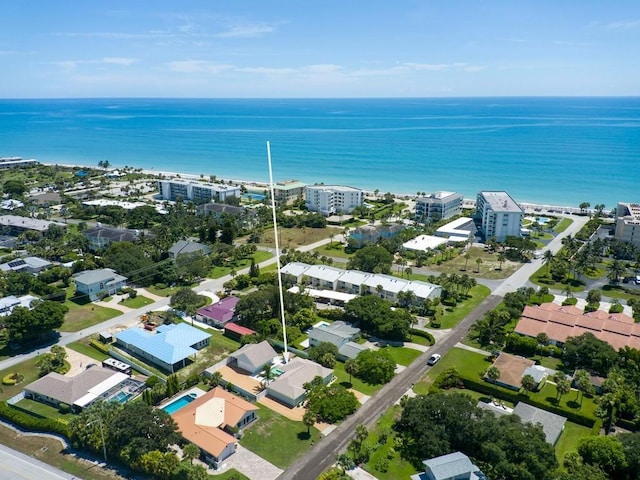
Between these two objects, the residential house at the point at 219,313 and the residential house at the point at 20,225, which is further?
the residential house at the point at 20,225

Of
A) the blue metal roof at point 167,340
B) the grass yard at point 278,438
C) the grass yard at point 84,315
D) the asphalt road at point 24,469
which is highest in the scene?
the blue metal roof at point 167,340

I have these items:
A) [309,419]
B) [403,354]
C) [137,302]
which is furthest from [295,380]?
[137,302]

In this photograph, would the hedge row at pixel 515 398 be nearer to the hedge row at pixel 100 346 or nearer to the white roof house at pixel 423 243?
the hedge row at pixel 100 346

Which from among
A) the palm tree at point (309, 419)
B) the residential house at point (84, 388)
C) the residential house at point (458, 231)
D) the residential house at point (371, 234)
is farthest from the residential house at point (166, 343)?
the residential house at point (458, 231)

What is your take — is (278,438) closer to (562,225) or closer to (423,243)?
(423,243)

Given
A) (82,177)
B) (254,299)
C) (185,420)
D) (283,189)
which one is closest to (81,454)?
(185,420)

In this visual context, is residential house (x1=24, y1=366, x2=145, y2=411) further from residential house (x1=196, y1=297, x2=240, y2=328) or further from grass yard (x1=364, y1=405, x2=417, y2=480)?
grass yard (x1=364, y1=405, x2=417, y2=480)

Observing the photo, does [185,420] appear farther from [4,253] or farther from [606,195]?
[606,195]
